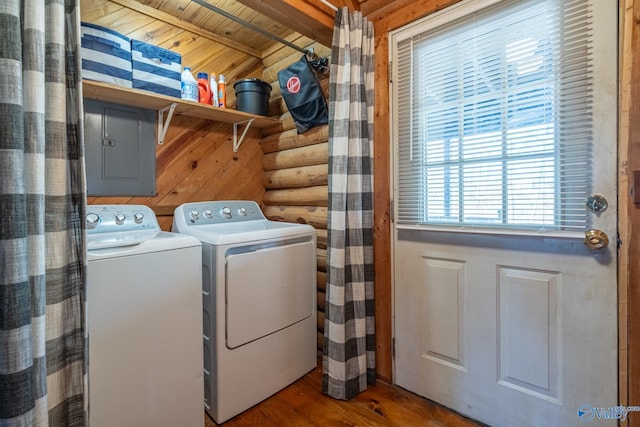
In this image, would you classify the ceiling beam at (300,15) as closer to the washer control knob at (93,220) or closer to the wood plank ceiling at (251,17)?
the wood plank ceiling at (251,17)

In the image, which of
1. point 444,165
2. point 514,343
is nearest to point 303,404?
point 514,343

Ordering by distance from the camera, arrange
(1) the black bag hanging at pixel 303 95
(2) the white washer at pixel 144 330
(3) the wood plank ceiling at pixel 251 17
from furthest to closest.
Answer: (1) the black bag hanging at pixel 303 95
(3) the wood plank ceiling at pixel 251 17
(2) the white washer at pixel 144 330

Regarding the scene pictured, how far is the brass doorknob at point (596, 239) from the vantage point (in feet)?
3.81

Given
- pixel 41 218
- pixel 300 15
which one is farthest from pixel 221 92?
pixel 41 218

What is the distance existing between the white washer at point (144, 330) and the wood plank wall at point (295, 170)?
3.27 ft

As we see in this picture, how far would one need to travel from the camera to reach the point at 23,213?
75 centimetres

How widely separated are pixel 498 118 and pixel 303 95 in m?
1.25

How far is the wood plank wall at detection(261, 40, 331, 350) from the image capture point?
219 cm

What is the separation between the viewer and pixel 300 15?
161cm

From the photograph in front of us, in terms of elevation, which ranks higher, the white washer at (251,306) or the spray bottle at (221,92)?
the spray bottle at (221,92)

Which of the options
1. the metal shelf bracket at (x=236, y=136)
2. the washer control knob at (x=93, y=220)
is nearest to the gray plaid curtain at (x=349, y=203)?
the metal shelf bracket at (x=236, y=136)

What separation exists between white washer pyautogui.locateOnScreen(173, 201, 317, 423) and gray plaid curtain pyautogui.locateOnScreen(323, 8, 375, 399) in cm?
24

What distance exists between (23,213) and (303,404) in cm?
157

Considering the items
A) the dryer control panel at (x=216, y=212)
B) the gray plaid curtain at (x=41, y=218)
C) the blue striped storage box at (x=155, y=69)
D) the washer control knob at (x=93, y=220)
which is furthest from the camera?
the dryer control panel at (x=216, y=212)
